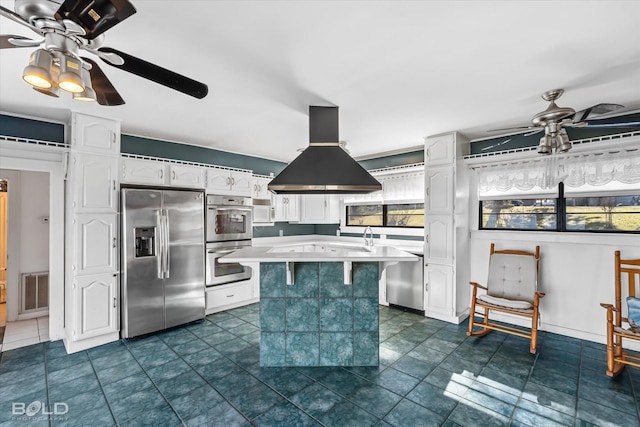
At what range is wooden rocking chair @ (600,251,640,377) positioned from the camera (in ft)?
8.56

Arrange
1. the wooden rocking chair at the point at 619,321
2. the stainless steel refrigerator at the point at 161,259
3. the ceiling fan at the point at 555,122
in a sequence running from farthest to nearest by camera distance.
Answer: the stainless steel refrigerator at the point at 161,259 → the wooden rocking chair at the point at 619,321 → the ceiling fan at the point at 555,122

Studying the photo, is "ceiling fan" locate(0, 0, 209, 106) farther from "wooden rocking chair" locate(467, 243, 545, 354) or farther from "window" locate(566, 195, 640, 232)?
"window" locate(566, 195, 640, 232)

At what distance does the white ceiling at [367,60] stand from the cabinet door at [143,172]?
499mm

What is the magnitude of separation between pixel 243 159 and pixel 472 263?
411 cm

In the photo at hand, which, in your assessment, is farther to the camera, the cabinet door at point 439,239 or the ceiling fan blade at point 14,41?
the cabinet door at point 439,239

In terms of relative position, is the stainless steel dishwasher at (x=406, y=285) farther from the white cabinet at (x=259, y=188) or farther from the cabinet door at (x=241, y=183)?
the cabinet door at (x=241, y=183)

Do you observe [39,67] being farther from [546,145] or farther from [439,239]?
[439,239]

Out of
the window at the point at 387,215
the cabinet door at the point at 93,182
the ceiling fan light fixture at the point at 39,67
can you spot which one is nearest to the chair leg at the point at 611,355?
the window at the point at 387,215

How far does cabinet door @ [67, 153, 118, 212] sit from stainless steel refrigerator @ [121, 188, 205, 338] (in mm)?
141

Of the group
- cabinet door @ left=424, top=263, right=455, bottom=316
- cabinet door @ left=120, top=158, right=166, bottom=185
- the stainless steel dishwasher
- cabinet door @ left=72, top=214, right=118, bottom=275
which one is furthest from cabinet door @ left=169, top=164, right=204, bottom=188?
cabinet door @ left=424, top=263, right=455, bottom=316

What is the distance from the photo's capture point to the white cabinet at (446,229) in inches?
153

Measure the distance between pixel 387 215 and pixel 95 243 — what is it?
4220 mm

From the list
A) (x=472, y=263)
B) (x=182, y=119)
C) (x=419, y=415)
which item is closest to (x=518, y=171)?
(x=472, y=263)

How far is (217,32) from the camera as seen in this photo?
181 centimetres
